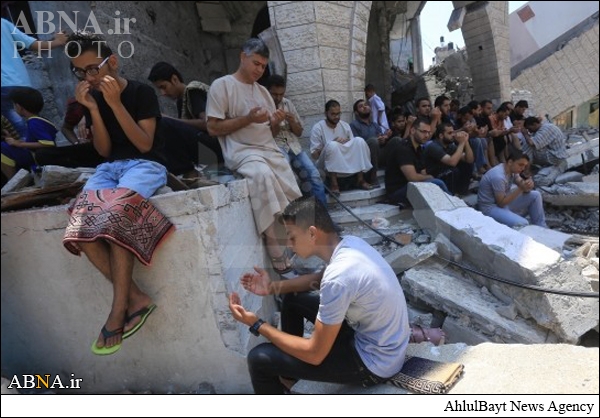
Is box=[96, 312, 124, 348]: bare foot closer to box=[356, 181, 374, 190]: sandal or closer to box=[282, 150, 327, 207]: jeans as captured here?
box=[282, 150, 327, 207]: jeans

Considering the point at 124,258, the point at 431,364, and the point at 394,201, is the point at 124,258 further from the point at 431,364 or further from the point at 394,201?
the point at 394,201

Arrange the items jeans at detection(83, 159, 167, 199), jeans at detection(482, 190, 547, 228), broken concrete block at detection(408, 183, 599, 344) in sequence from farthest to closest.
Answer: jeans at detection(482, 190, 547, 228)
broken concrete block at detection(408, 183, 599, 344)
jeans at detection(83, 159, 167, 199)

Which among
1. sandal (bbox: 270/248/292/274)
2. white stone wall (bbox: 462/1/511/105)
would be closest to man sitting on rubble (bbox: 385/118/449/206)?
sandal (bbox: 270/248/292/274)

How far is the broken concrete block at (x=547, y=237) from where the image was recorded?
11.3 ft

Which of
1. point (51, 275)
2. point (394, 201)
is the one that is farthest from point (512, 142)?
point (51, 275)

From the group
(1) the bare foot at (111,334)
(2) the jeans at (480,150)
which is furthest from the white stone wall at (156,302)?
(2) the jeans at (480,150)

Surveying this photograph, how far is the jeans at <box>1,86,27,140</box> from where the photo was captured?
Answer: 2.63 m

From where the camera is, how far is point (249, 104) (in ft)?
8.26

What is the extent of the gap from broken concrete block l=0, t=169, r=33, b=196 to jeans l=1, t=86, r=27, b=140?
629 millimetres

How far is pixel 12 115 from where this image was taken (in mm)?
2686

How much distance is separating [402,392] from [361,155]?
2508 mm

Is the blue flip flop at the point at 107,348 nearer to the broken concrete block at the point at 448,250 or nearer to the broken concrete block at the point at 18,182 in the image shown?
the broken concrete block at the point at 18,182

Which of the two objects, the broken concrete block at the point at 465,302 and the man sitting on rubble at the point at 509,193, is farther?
the man sitting on rubble at the point at 509,193

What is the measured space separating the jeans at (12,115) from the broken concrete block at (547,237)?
14.8ft
